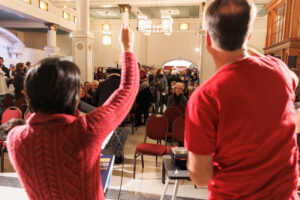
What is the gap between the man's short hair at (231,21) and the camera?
2.54ft

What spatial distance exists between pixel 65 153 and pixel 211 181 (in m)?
0.53

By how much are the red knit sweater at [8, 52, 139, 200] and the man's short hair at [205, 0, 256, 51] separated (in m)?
0.45

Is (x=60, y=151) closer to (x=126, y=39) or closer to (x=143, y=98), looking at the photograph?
(x=126, y=39)

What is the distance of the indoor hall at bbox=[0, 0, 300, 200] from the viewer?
3582 mm

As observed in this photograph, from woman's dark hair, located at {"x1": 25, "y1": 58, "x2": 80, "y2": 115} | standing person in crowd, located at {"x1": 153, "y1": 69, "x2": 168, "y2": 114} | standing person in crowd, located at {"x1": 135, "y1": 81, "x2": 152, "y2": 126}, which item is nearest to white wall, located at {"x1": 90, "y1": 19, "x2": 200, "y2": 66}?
standing person in crowd, located at {"x1": 153, "y1": 69, "x2": 168, "y2": 114}

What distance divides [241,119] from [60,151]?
60cm

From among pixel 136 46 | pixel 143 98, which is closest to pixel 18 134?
pixel 143 98

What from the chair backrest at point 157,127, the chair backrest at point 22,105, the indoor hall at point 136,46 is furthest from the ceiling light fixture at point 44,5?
the chair backrest at point 157,127

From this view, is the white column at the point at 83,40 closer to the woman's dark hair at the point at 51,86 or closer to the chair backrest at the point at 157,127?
the chair backrest at the point at 157,127

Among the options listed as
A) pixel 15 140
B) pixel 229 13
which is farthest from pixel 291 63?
pixel 15 140

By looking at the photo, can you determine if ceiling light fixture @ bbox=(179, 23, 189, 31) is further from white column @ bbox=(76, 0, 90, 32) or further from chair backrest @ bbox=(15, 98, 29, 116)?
chair backrest @ bbox=(15, 98, 29, 116)

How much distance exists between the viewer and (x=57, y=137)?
31.6 inches

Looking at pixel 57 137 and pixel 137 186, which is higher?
pixel 57 137

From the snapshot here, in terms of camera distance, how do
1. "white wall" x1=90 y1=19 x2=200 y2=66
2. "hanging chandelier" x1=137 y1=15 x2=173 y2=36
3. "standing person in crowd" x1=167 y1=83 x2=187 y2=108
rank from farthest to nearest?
1. "white wall" x1=90 y1=19 x2=200 y2=66
2. "hanging chandelier" x1=137 y1=15 x2=173 y2=36
3. "standing person in crowd" x1=167 y1=83 x2=187 y2=108
